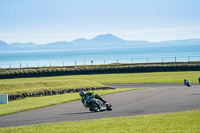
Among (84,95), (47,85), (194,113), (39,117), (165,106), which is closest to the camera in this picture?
(194,113)

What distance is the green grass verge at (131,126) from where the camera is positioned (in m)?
13.4

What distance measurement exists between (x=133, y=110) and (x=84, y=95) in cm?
275

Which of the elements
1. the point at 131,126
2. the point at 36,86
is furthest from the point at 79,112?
the point at 36,86

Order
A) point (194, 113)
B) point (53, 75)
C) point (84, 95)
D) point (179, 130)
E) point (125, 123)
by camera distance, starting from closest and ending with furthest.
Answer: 1. point (179, 130)
2. point (125, 123)
3. point (194, 113)
4. point (84, 95)
5. point (53, 75)

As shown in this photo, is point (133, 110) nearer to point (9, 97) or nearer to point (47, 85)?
point (9, 97)

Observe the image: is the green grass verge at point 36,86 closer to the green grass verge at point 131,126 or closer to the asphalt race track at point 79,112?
the asphalt race track at point 79,112

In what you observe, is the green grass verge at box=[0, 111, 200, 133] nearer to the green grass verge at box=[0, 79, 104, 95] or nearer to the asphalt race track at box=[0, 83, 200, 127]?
the asphalt race track at box=[0, 83, 200, 127]

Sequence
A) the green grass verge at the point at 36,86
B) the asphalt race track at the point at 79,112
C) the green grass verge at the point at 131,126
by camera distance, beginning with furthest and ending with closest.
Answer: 1. the green grass verge at the point at 36,86
2. the asphalt race track at the point at 79,112
3. the green grass verge at the point at 131,126

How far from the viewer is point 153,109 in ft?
68.1

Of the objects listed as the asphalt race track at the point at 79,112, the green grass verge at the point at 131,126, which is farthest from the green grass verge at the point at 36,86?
the green grass verge at the point at 131,126

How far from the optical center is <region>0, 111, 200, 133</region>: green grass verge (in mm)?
13439

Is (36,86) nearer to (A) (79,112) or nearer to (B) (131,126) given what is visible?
(A) (79,112)

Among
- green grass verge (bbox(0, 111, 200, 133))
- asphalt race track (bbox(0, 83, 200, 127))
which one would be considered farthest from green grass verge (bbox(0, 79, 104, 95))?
green grass verge (bbox(0, 111, 200, 133))

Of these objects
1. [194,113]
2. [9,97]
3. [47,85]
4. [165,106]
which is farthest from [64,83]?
[194,113]
